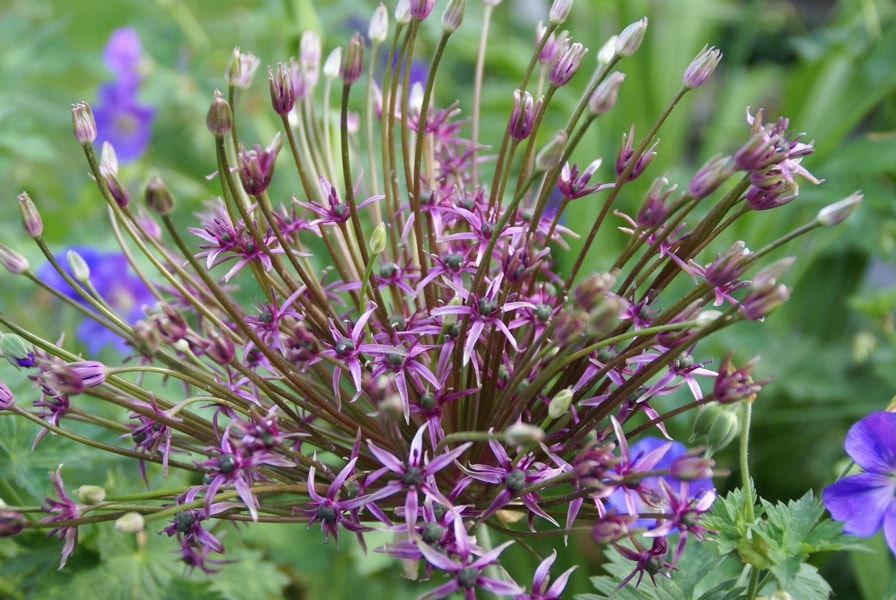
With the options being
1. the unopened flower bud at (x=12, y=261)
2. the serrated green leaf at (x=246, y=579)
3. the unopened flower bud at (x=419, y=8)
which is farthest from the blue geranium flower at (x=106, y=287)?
the unopened flower bud at (x=419, y=8)

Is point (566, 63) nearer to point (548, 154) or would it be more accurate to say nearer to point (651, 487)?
point (548, 154)

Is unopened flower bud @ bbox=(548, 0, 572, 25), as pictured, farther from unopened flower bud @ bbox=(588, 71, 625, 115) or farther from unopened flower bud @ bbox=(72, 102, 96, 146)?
unopened flower bud @ bbox=(72, 102, 96, 146)

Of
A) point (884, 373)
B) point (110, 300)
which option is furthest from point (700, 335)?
point (110, 300)

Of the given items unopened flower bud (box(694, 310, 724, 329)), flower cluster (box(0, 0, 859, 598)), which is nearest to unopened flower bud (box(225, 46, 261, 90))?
flower cluster (box(0, 0, 859, 598))

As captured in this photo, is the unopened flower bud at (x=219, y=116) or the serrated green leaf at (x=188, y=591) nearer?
the unopened flower bud at (x=219, y=116)

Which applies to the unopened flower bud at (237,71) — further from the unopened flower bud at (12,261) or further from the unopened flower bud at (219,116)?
the unopened flower bud at (12,261)

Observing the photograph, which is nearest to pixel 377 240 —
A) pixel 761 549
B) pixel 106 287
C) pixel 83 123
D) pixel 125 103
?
pixel 83 123
